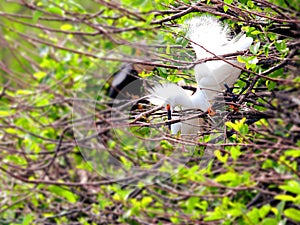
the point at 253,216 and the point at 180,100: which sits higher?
the point at 253,216

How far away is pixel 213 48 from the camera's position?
1.04 metres

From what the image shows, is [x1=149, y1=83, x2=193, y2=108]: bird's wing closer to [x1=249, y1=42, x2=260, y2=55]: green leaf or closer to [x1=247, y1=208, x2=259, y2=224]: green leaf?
[x1=249, y1=42, x2=260, y2=55]: green leaf

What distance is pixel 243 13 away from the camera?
1036mm

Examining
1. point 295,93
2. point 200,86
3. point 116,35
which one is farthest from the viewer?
point 116,35

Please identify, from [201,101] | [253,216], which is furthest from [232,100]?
[253,216]

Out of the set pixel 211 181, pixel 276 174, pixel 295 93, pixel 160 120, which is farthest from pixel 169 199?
pixel 160 120

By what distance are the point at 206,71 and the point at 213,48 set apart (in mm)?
70

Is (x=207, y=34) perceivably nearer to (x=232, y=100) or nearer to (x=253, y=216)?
(x=232, y=100)

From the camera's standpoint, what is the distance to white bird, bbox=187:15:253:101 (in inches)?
39.1

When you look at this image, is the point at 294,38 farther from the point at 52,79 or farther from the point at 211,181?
the point at 52,79

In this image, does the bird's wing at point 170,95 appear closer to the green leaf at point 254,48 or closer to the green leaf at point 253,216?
the green leaf at point 254,48

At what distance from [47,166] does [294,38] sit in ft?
5.77

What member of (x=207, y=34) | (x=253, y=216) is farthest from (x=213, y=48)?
(x=253, y=216)

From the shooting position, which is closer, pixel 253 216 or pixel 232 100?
pixel 232 100
